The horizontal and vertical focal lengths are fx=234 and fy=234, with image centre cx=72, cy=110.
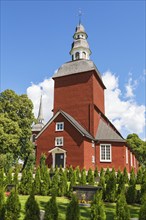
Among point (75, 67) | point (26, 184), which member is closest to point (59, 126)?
point (75, 67)

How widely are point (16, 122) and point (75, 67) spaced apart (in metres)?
11.8

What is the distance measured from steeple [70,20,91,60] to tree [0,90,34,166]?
1058cm

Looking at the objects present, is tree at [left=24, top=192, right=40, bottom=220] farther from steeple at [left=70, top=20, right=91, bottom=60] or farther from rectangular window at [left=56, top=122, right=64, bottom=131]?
steeple at [left=70, top=20, right=91, bottom=60]

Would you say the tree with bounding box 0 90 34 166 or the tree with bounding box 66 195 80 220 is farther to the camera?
the tree with bounding box 0 90 34 166

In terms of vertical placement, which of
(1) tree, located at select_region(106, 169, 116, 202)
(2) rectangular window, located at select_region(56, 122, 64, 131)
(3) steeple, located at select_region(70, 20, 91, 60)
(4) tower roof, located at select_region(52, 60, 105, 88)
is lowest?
(1) tree, located at select_region(106, 169, 116, 202)

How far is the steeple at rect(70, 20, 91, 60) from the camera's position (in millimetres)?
37438

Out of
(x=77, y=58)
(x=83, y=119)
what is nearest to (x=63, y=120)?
(x=83, y=119)

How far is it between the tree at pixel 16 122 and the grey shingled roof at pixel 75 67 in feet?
22.5

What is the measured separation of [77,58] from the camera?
37.5 m

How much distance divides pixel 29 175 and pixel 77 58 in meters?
24.6

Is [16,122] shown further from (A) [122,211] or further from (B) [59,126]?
(A) [122,211]

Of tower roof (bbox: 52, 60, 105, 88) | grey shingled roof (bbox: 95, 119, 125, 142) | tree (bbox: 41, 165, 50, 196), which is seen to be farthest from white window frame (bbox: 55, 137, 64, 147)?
tree (bbox: 41, 165, 50, 196)

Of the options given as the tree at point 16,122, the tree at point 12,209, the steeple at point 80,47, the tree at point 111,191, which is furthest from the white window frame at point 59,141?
the tree at point 12,209

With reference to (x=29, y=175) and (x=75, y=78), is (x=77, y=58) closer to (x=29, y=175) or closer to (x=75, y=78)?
(x=75, y=78)
